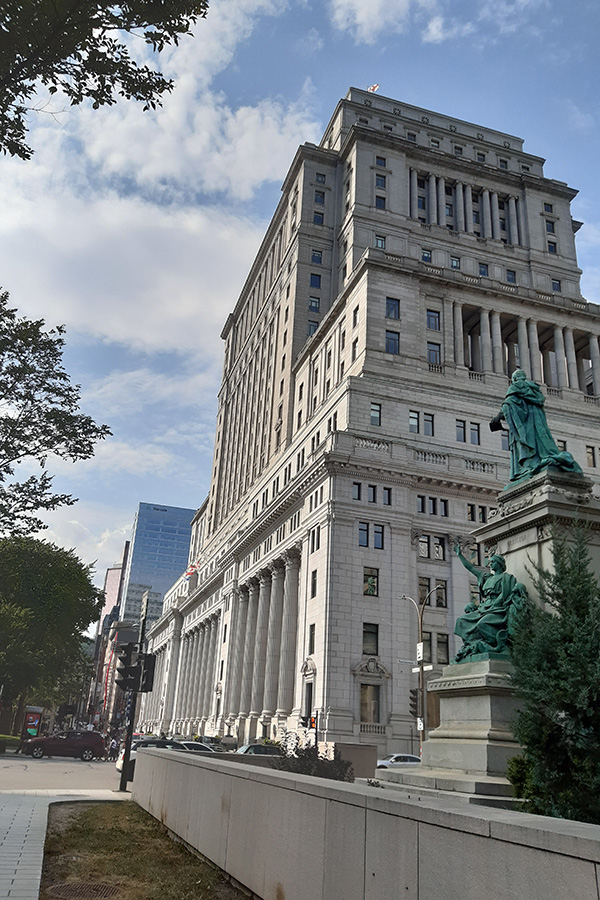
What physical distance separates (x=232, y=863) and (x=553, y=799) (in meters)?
4.36

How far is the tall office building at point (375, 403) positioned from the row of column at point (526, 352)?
20 cm

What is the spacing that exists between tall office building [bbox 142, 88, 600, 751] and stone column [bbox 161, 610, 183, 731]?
944cm

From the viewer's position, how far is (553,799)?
23.3 ft

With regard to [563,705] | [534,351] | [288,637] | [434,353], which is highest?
[534,351]

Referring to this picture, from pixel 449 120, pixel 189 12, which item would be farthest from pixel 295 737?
pixel 449 120

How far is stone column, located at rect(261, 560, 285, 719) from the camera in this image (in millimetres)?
56531

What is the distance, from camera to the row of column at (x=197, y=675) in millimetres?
83250

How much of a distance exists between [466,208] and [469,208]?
422 millimetres

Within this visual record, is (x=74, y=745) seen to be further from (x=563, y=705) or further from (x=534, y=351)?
(x=563, y=705)

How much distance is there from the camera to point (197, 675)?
9188 cm

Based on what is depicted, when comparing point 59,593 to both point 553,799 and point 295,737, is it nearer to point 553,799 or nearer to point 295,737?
point 295,737

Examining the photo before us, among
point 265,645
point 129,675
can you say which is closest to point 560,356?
point 265,645

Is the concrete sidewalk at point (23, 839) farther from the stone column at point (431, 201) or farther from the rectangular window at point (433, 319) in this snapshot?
the stone column at point (431, 201)

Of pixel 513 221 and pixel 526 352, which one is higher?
pixel 513 221
